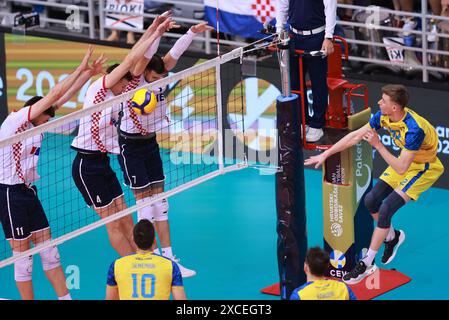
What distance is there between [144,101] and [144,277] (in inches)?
133

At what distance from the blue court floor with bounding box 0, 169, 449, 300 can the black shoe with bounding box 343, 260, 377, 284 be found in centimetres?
42

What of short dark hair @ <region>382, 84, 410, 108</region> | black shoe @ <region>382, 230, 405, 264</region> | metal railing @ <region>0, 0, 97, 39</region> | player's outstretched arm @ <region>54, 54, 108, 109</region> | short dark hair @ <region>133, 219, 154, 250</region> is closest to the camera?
short dark hair @ <region>133, 219, 154, 250</region>

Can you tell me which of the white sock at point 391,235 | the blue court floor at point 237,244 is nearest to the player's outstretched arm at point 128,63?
the blue court floor at point 237,244

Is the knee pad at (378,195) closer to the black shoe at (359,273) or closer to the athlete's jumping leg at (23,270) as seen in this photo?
the black shoe at (359,273)

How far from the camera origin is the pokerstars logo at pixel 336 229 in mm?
14758

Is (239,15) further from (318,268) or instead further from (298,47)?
(318,268)

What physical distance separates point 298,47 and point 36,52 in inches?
312

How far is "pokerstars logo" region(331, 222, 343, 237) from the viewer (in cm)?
1476

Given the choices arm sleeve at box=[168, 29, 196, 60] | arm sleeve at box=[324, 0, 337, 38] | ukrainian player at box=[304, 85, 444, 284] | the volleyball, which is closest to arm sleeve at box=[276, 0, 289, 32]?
arm sleeve at box=[324, 0, 337, 38]

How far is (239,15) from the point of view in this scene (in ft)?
63.5

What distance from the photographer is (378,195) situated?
14406mm

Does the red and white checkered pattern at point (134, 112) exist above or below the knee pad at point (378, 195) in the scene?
above

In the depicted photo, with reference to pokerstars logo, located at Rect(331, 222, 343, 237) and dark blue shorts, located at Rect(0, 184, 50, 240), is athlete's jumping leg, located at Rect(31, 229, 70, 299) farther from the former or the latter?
pokerstars logo, located at Rect(331, 222, 343, 237)

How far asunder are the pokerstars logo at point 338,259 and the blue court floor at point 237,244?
0.64 meters
